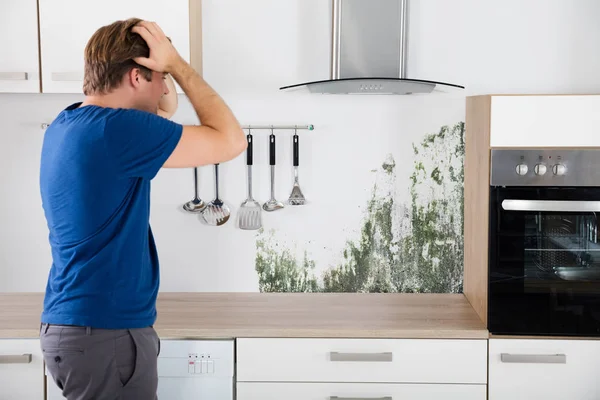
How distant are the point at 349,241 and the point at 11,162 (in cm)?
142

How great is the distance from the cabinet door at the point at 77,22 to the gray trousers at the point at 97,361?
1.12 m

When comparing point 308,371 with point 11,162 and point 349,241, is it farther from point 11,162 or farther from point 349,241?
point 11,162

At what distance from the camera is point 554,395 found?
2508mm

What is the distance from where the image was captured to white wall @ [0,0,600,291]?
9.66 feet

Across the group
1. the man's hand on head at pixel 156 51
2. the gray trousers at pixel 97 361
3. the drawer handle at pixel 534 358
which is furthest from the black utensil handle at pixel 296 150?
the gray trousers at pixel 97 361

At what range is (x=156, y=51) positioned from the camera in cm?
178

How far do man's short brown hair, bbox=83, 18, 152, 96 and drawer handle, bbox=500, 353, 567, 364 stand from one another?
1536 mm

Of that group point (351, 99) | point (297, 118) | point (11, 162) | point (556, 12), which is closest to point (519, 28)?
point (556, 12)

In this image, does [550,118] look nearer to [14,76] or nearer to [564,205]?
[564,205]

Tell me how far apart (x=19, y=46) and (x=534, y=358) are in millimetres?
2074

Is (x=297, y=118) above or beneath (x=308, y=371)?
above

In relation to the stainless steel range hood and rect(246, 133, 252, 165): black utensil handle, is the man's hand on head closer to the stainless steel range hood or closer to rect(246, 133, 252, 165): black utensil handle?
the stainless steel range hood

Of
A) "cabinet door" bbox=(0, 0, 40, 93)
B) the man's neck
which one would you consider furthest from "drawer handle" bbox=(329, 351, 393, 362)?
"cabinet door" bbox=(0, 0, 40, 93)

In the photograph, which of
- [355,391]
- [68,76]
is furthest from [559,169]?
[68,76]
